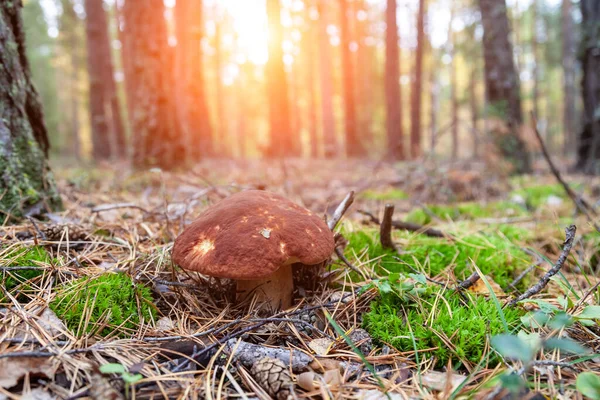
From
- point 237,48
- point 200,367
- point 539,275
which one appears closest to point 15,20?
point 200,367

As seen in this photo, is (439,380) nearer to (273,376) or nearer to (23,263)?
(273,376)

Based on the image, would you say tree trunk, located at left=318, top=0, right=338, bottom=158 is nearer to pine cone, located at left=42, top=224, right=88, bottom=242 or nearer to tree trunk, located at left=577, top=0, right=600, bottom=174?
tree trunk, located at left=577, top=0, right=600, bottom=174

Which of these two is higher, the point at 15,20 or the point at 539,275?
the point at 15,20

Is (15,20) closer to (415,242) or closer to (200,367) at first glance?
(200,367)

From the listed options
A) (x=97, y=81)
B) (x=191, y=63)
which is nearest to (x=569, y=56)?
(x=191, y=63)

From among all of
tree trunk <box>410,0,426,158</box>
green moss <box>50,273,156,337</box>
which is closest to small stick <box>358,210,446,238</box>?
green moss <box>50,273,156,337</box>

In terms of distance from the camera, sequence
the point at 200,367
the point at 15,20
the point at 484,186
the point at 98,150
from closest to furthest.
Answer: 1. the point at 200,367
2. the point at 15,20
3. the point at 484,186
4. the point at 98,150

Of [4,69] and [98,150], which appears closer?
[4,69]
